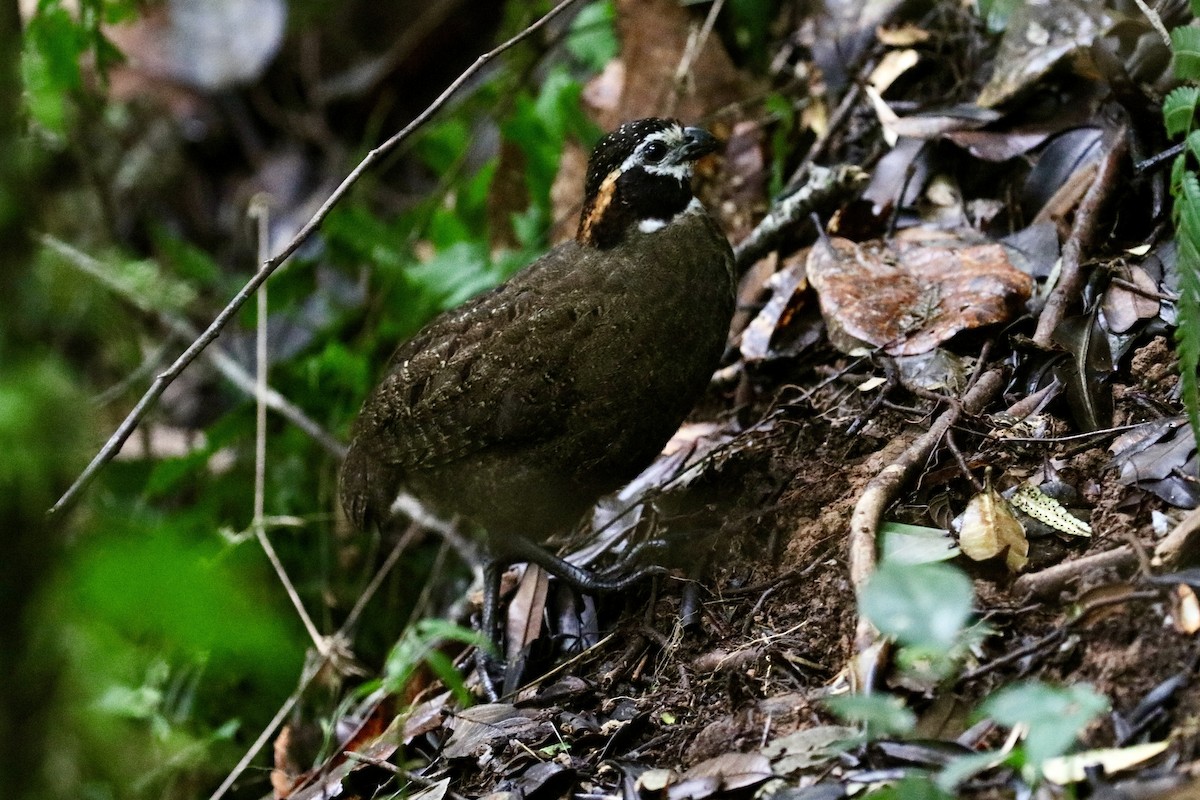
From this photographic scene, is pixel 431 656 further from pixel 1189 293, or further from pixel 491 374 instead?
pixel 1189 293

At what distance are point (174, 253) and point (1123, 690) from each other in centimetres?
645

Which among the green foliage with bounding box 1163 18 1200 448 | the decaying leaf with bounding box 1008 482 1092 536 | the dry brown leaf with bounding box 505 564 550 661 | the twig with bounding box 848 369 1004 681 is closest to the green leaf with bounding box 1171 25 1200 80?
the green foliage with bounding box 1163 18 1200 448

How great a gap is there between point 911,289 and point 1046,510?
1.27 metres

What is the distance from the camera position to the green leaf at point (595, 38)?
6527 mm

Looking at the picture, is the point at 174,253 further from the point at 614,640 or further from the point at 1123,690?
the point at 1123,690

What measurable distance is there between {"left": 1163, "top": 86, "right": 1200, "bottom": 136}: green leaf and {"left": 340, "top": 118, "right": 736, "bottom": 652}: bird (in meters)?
1.48

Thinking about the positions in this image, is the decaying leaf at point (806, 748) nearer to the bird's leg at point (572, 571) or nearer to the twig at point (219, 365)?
the bird's leg at point (572, 571)

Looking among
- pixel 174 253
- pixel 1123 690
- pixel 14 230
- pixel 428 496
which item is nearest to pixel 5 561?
pixel 14 230

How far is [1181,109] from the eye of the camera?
9.86 ft

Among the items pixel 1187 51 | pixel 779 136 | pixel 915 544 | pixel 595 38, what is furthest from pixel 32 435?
pixel 595 38

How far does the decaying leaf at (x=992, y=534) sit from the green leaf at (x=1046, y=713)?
2.82 feet

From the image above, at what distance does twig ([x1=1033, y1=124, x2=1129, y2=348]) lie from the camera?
12.4ft

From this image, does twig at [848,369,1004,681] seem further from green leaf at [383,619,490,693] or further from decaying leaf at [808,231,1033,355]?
green leaf at [383,619,490,693]

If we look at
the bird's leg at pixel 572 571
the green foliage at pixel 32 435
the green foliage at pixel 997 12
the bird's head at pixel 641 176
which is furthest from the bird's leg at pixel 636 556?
the green foliage at pixel 997 12
